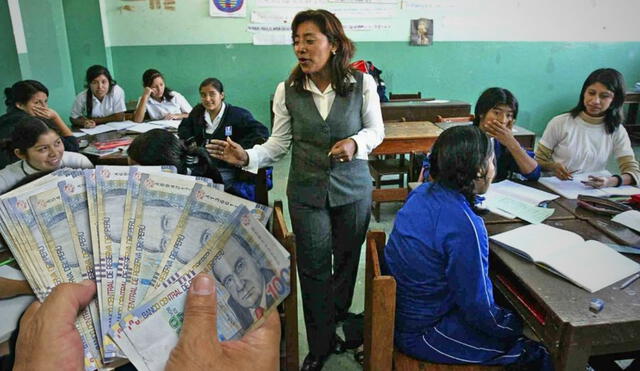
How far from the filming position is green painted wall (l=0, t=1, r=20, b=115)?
3.39 m

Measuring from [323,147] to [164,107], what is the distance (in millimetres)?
2916

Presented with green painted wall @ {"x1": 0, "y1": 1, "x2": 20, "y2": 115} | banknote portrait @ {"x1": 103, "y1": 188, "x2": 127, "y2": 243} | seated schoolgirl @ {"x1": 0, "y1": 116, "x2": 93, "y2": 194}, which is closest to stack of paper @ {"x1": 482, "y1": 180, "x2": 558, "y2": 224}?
banknote portrait @ {"x1": 103, "y1": 188, "x2": 127, "y2": 243}

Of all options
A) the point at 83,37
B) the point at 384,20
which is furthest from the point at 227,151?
the point at 384,20

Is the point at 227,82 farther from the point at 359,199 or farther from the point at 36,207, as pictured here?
the point at 36,207

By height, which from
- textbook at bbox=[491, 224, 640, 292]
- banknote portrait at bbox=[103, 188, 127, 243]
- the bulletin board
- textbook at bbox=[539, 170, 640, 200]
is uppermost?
the bulletin board

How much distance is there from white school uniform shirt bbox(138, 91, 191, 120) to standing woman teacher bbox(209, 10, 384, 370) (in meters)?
2.60

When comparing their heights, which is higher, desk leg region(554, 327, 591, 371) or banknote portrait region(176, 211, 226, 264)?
banknote portrait region(176, 211, 226, 264)

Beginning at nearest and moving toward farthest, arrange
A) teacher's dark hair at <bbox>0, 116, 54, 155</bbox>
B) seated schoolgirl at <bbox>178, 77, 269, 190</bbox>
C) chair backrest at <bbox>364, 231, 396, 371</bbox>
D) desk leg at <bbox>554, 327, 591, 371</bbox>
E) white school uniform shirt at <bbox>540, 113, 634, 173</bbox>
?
1. desk leg at <bbox>554, 327, 591, 371</bbox>
2. chair backrest at <bbox>364, 231, 396, 371</bbox>
3. teacher's dark hair at <bbox>0, 116, 54, 155</bbox>
4. white school uniform shirt at <bbox>540, 113, 634, 173</bbox>
5. seated schoolgirl at <bbox>178, 77, 269, 190</bbox>

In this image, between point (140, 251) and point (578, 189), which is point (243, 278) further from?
point (578, 189)

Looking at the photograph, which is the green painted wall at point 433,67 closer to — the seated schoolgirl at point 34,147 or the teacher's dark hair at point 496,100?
the seated schoolgirl at point 34,147

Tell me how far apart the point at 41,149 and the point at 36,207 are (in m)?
1.72

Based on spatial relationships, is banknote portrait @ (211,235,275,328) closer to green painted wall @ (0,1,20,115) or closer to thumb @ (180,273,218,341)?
thumb @ (180,273,218,341)

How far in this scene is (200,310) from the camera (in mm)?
664

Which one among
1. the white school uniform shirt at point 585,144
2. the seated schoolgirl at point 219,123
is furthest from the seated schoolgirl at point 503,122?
the seated schoolgirl at point 219,123
